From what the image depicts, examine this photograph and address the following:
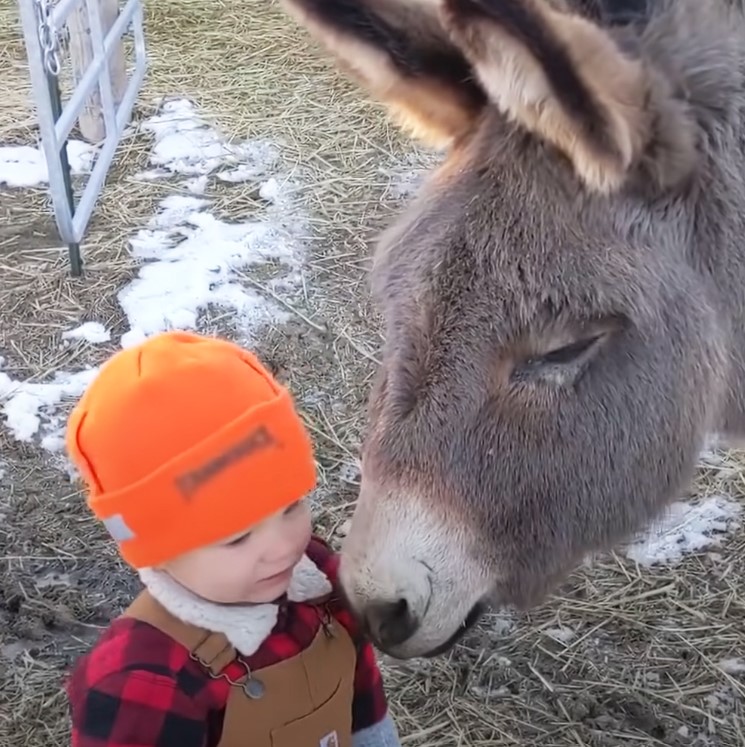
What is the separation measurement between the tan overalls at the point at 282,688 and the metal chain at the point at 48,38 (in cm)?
319

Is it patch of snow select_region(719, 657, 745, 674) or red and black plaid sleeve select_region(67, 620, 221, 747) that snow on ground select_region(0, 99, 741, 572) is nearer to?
patch of snow select_region(719, 657, 745, 674)

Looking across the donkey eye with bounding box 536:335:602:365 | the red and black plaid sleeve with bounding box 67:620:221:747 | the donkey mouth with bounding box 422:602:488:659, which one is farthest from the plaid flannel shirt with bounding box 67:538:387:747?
the donkey eye with bounding box 536:335:602:365

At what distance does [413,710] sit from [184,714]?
1258 mm

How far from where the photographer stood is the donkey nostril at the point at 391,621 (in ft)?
5.61

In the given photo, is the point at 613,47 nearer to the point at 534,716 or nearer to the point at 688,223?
the point at 688,223

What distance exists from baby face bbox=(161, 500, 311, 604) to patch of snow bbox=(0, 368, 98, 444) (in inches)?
81.6

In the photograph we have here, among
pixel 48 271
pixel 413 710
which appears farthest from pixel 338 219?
pixel 413 710

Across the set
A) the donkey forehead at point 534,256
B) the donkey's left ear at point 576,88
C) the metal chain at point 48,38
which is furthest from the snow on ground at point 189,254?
the donkey's left ear at point 576,88

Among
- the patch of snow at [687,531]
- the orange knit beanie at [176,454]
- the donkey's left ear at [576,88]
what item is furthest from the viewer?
the patch of snow at [687,531]

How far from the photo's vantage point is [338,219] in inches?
196

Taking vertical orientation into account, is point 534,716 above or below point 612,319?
below

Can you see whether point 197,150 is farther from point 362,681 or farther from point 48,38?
point 362,681

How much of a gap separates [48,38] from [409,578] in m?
3.44

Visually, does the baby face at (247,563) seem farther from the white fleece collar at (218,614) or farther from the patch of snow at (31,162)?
the patch of snow at (31,162)
